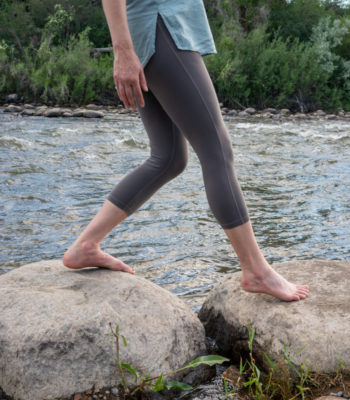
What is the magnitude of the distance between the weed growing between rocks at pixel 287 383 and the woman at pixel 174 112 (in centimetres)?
36

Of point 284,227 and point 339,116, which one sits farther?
point 339,116

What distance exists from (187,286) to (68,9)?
70.1ft

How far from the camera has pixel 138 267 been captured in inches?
133

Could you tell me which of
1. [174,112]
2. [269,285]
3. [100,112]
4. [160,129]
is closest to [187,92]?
[174,112]

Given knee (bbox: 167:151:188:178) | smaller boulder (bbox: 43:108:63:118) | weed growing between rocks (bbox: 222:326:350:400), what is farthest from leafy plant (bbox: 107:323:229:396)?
smaller boulder (bbox: 43:108:63:118)

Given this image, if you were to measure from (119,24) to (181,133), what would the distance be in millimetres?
588

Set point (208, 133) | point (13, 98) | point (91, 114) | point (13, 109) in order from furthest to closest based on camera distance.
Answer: point (13, 98)
point (13, 109)
point (91, 114)
point (208, 133)

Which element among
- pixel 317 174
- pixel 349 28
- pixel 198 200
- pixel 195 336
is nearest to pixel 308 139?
pixel 317 174

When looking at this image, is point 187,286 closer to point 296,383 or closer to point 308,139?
point 296,383

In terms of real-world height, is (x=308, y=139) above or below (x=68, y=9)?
below

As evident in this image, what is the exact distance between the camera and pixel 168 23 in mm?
1923

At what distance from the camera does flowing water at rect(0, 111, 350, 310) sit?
357cm

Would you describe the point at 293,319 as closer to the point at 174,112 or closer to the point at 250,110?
the point at 174,112

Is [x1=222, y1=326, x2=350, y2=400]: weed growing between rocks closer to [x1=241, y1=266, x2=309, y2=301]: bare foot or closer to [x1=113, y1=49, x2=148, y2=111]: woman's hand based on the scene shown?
[x1=241, y1=266, x2=309, y2=301]: bare foot
